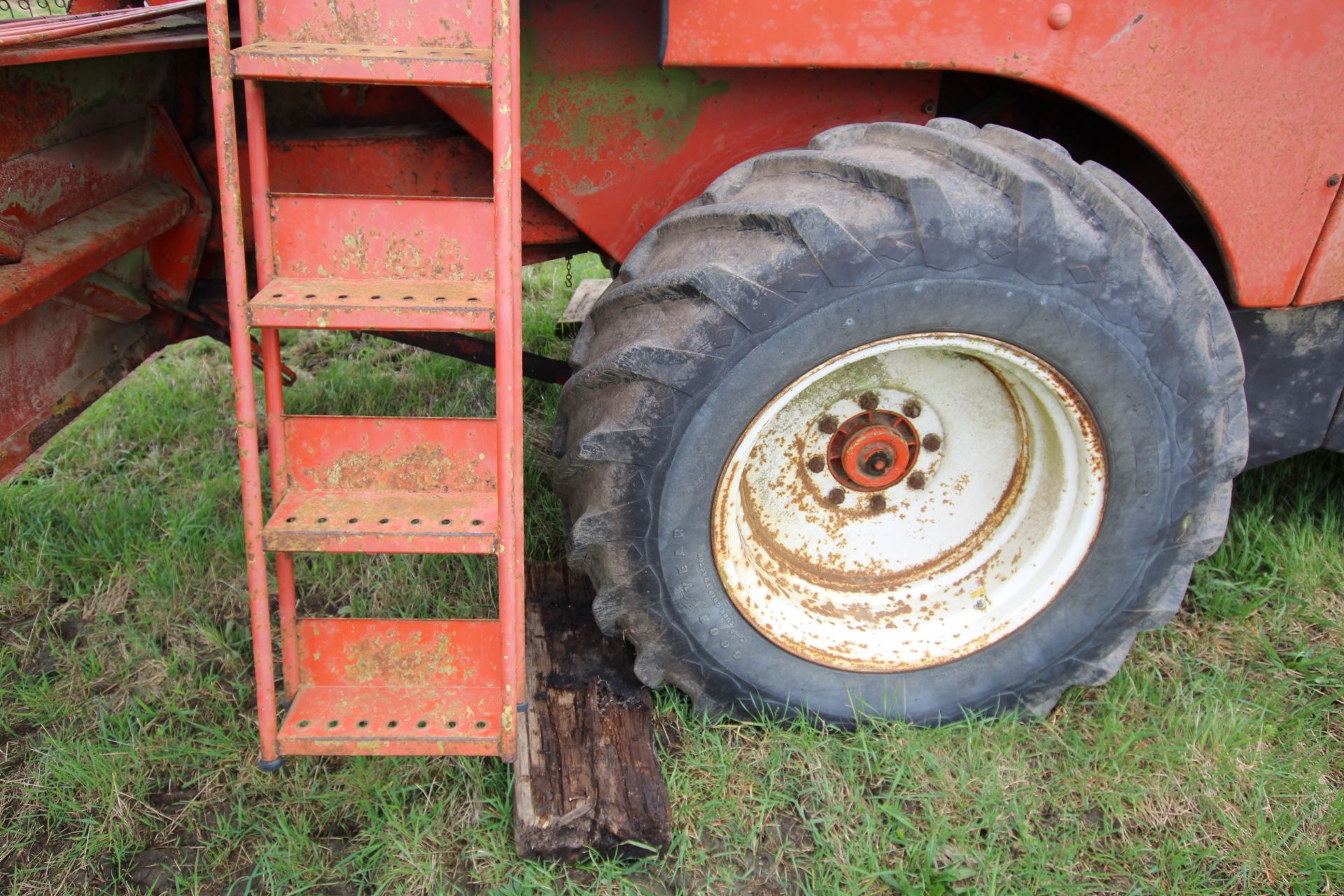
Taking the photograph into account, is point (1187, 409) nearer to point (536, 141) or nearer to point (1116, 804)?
point (1116, 804)

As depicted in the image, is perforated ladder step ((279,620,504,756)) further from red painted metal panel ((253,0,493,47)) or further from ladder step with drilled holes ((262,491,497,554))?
red painted metal panel ((253,0,493,47))

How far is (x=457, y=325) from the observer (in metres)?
1.55

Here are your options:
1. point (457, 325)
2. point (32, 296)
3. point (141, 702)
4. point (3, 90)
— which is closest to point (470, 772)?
point (141, 702)

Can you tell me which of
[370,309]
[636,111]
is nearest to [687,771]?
[370,309]

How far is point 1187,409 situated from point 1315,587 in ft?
3.47

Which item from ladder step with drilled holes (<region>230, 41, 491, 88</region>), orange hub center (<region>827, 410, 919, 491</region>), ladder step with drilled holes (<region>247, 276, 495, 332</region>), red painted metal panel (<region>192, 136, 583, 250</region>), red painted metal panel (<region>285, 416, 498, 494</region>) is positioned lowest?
orange hub center (<region>827, 410, 919, 491</region>)

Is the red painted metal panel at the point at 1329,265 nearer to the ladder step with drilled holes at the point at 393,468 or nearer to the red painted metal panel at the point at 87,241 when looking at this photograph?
the ladder step with drilled holes at the point at 393,468

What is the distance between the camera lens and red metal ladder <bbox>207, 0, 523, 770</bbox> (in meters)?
1.52

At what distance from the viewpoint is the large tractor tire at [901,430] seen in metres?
1.73

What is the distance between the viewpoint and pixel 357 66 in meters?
1.46

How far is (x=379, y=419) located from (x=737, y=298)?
659 mm

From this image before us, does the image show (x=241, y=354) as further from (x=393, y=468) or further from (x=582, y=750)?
(x=582, y=750)

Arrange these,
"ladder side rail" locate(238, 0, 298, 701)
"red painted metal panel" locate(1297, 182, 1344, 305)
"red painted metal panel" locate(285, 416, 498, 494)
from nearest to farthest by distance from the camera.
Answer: "ladder side rail" locate(238, 0, 298, 701)
"red painted metal panel" locate(285, 416, 498, 494)
"red painted metal panel" locate(1297, 182, 1344, 305)

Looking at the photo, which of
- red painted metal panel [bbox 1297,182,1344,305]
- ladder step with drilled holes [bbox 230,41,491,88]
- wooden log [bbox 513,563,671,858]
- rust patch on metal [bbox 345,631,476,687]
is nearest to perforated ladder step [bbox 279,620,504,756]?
rust patch on metal [bbox 345,631,476,687]
